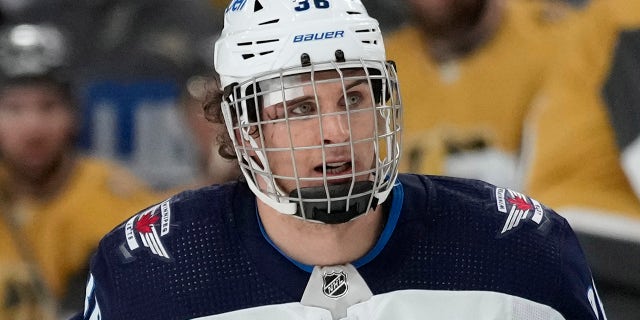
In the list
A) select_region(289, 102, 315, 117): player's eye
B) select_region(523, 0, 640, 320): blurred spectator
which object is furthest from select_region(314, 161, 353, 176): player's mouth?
select_region(523, 0, 640, 320): blurred spectator

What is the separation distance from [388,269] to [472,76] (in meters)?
1.87

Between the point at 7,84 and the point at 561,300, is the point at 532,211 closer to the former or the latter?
the point at 561,300

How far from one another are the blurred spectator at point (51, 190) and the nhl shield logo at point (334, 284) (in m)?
1.67

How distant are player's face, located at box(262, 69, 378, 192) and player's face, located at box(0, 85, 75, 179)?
6.25 ft

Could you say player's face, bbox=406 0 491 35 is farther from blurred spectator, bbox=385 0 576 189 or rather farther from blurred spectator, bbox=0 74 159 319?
blurred spectator, bbox=0 74 159 319

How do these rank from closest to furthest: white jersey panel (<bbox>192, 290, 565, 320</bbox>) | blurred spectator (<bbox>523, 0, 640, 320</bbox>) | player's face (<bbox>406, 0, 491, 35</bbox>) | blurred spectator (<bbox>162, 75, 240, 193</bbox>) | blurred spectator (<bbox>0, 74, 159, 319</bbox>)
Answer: white jersey panel (<bbox>192, 290, 565, 320</bbox>), blurred spectator (<bbox>523, 0, 640, 320</bbox>), blurred spectator (<bbox>0, 74, 159, 319</bbox>), blurred spectator (<bbox>162, 75, 240, 193</bbox>), player's face (<bbox>406, 0, 491, 35</bbox>)

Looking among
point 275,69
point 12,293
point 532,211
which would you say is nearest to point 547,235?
point 532,211

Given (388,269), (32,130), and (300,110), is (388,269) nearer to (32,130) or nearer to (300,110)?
(300,110)

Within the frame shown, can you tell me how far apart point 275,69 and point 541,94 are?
181 cm

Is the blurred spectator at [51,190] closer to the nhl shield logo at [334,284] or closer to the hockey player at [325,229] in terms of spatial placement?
the hockey player at [325,229]

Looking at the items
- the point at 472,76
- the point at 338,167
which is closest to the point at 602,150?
the point at 472,76

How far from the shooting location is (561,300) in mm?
2459

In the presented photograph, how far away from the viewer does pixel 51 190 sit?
414cm

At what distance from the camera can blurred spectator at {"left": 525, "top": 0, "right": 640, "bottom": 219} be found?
3502mm
